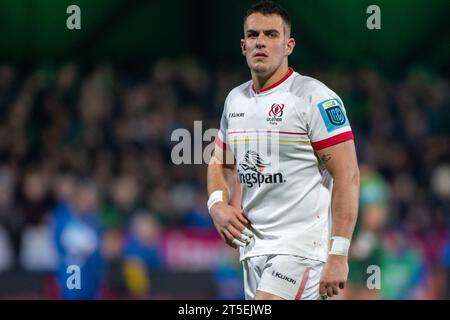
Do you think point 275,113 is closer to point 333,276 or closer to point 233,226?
point 233,226

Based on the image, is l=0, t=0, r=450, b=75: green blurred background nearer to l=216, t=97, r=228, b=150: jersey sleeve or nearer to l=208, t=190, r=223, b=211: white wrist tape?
l=216, t=97, r=228, b=150: jersey sleeve

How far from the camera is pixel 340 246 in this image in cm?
485

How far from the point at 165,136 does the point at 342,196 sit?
824 cm

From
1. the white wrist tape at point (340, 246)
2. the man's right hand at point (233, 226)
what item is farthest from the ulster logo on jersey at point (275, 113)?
the white wrist tape at point (340, 246)

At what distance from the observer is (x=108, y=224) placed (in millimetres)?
11078

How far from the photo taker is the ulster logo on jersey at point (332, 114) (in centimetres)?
493

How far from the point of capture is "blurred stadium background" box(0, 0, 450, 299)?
1036 centimetres

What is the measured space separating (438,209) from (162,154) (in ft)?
12.1

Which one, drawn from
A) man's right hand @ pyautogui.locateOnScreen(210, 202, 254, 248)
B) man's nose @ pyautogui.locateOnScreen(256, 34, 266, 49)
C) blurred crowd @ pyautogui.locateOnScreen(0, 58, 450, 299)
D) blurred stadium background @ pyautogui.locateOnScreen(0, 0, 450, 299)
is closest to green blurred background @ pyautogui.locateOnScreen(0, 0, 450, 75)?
blurred stadium background @ pyautogui.locateOnScreen(0, 0, 450, 299)

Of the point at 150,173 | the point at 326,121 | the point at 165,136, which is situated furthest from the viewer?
the point at 165,136

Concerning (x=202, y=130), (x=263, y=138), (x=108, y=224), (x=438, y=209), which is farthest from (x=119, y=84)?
(x=263, y=138)

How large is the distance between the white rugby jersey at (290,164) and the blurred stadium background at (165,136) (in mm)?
4213

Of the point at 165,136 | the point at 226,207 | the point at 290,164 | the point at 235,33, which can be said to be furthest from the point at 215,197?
the point at 235,33

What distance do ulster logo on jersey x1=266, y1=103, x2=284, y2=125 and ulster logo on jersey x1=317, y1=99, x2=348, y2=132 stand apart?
0.22 meters
